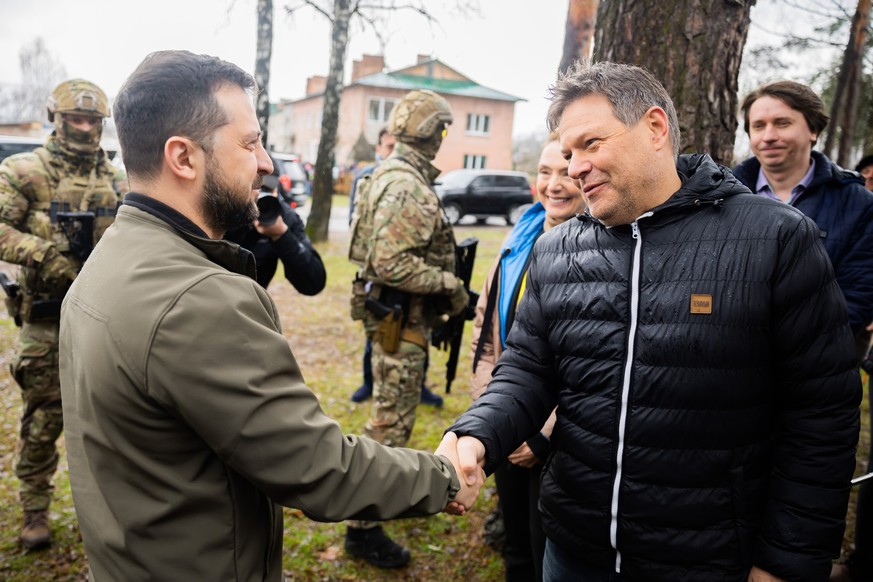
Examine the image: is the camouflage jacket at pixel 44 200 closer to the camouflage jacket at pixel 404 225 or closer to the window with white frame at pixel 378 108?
the camouflage jacket at pixel 404 225

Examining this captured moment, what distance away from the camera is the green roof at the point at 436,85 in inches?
1684

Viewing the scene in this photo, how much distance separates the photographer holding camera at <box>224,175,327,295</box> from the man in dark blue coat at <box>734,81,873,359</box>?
2.49m

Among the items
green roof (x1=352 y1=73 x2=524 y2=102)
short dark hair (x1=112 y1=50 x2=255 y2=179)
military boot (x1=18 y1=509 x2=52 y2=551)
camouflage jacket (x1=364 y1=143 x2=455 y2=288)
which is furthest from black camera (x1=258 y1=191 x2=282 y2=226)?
green roof (x1=352 y1=73 x2=524 y2=102)

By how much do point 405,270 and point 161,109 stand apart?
2247 millimetres

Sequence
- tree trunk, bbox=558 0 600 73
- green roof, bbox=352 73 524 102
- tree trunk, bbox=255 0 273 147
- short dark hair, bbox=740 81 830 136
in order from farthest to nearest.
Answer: green roof, bbox=352 73 524 102
tree trunk, bbox=255 0 273 147
tree trunk, bbox=558 0 600 73
short dark hair, bbox=740 81 830 136

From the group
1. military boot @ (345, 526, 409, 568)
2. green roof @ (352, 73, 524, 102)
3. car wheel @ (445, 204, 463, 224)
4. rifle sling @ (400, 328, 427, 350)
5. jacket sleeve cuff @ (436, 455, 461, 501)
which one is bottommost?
military boot @ (345, 526, 409, 568)

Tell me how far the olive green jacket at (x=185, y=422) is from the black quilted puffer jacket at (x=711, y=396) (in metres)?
0.61

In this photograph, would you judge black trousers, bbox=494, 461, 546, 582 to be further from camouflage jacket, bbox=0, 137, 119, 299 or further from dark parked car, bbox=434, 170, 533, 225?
dark parked car, bbox=434, 170, 533, 225

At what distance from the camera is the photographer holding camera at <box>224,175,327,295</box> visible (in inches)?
135

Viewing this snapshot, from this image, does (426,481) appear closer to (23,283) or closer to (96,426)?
(96,426)

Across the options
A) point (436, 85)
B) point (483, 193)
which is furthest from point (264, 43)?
point (436, 85)

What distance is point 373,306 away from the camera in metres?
4.04

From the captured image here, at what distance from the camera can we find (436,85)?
44.7 m

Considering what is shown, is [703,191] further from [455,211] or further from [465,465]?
[455,211]
